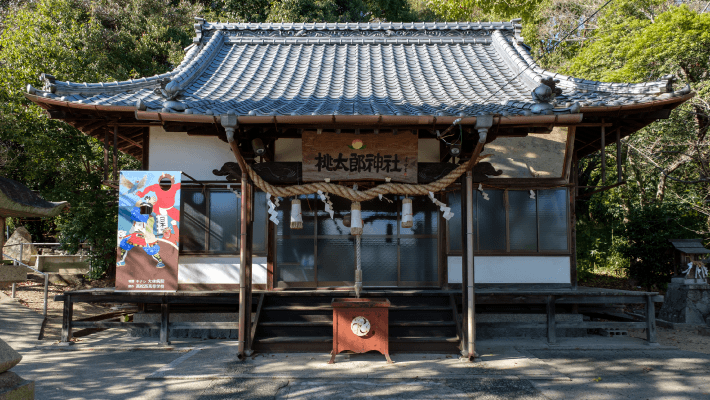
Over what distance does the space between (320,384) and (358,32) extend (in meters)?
9.30

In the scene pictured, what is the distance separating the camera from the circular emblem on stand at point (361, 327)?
21.9ft

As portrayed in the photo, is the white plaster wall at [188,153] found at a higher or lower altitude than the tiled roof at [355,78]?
lower

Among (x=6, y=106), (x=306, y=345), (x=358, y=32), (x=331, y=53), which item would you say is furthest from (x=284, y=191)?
(x=6, y=106)

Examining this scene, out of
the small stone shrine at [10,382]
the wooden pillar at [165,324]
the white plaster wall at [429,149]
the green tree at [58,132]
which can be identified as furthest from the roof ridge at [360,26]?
the small stone shrine at [10,382]

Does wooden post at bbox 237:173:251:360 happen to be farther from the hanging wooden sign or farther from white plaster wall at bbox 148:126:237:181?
white plaster wall at bbox 148:126:237:181

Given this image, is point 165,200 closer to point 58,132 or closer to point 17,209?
point 17,209

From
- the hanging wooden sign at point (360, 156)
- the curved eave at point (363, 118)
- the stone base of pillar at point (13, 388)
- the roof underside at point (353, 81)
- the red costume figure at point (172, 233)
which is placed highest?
the roof underside at point (353, 81)

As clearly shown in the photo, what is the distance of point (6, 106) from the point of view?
11875 millimetres

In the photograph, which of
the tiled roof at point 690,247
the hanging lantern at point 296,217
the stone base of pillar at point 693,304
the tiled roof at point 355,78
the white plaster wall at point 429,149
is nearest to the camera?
the tiled roof at point 355,78

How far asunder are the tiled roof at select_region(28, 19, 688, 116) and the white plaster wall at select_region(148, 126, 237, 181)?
0.93 metres

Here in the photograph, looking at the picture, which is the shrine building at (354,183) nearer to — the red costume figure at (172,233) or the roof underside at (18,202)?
the red costume figure at (172,233)

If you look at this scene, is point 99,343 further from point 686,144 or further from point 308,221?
point 686,144

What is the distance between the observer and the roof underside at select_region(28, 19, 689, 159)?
6.91m

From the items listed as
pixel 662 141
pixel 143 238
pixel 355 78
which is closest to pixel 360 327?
pixel 143 238
